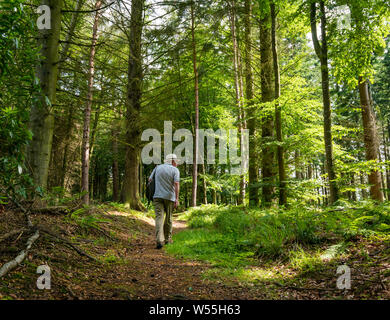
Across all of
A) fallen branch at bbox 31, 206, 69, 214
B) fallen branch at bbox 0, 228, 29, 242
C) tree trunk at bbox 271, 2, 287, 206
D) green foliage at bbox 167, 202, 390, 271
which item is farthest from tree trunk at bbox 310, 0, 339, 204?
fallen branch at bbox 0, 228, 29, 242

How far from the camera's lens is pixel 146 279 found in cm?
346

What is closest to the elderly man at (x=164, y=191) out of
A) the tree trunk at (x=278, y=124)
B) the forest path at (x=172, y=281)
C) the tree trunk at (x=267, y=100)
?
the forest path at (x=172, y=281)

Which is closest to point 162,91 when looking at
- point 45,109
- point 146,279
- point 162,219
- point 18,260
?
point 45,109

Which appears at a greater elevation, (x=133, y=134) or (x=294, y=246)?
(x=133, y=134)

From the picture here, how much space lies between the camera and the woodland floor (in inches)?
98.9

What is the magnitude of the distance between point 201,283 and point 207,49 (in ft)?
41.9

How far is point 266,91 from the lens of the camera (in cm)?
1052

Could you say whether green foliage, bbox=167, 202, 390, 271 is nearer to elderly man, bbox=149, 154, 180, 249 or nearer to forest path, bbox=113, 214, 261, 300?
forest path, bbox=113, 214, 261, 300

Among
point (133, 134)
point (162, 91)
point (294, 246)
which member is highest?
point (162, 91)

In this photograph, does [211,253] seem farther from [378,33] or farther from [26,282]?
[378,33]

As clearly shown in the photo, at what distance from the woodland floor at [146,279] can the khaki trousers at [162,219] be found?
1779 mm

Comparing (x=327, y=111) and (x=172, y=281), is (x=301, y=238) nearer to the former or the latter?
(x=172, y=281)

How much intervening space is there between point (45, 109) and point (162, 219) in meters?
3.64

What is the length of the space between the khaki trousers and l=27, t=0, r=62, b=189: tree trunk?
256 cm
